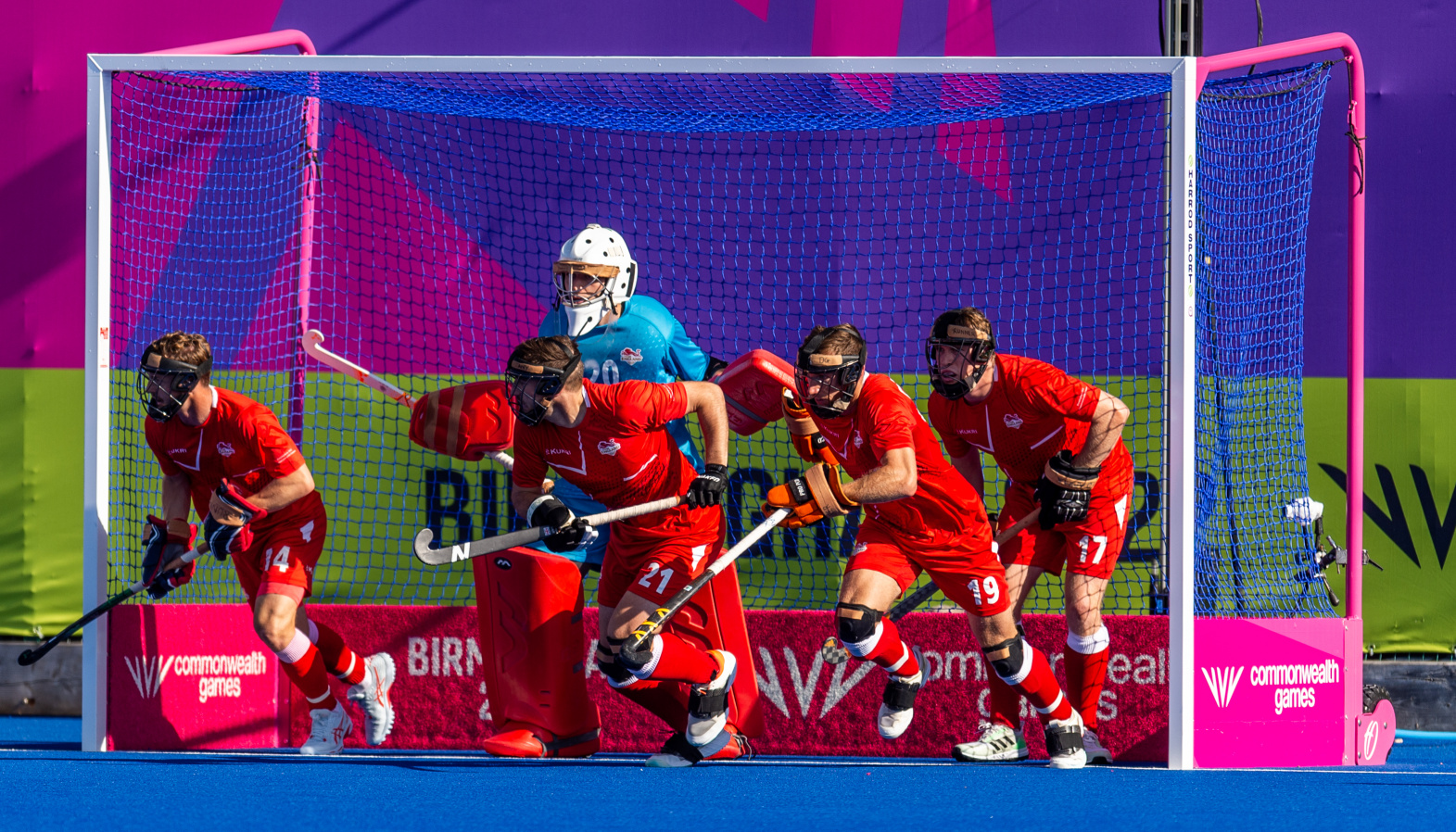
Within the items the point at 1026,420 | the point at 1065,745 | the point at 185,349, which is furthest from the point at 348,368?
the point at 1065,745

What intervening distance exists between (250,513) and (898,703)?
2.09m

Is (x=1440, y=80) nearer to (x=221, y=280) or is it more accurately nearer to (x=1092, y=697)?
(x=1092, y=697)

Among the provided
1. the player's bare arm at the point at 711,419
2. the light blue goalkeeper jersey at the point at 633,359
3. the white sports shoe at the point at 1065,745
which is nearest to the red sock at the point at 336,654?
the light blue goalkeeper jersey at the point at 633,359

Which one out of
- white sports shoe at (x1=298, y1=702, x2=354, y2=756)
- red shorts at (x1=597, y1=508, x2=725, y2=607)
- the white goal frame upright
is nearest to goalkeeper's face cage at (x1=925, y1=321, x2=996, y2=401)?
the white goal frame upright

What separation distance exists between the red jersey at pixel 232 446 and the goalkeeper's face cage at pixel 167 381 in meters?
0.11

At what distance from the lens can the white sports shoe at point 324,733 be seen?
4898 mm

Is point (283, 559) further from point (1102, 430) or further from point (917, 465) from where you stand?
point (1102, 430)

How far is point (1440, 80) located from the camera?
5957 mm

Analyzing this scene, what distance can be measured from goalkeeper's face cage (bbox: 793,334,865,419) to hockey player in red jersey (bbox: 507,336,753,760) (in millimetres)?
283

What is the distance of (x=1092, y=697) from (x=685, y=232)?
253cm

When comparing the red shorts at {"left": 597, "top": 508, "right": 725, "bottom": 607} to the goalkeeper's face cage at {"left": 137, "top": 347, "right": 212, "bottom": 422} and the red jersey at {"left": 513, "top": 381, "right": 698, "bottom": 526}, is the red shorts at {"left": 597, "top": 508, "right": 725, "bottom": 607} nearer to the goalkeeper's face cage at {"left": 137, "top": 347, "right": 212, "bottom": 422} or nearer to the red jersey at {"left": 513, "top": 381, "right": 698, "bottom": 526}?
the red jersey at {"left": 513, "top": 381, "right": 698, "bottom": 526}

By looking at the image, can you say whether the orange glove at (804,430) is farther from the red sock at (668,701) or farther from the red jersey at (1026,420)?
the red sock at (668,701)

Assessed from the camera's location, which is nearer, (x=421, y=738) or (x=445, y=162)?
(x=421, y=738)

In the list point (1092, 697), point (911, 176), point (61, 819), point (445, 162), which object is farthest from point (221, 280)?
point (1092, 697)
